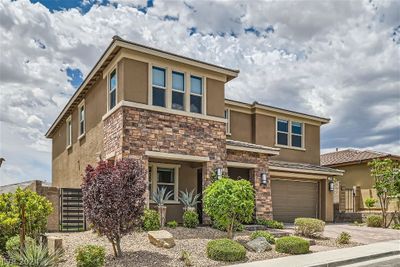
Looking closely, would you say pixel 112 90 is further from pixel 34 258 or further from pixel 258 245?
pixel 34 258

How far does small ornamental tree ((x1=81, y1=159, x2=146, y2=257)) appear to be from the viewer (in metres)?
10.7

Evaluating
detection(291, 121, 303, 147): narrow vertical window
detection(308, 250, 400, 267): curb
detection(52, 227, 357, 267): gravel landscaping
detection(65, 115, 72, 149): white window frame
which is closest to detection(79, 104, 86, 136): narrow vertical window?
detection(65, 115, 72, 149): white window frame

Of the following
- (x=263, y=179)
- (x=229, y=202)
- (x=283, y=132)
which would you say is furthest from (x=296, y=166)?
(x=229, y=202)

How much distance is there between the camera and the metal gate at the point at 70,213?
16.4 meters

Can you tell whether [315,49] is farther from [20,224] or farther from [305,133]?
[20,224]

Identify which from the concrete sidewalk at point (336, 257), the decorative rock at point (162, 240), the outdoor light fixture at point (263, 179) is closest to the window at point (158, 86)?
the decorative rock at point (162, 240)

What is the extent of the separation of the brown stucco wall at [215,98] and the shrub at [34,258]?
953 cm

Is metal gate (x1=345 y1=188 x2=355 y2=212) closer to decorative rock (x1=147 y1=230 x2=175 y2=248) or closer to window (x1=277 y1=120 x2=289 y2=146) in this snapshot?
window (x1=277 y1=120 x2=289 y2=146)

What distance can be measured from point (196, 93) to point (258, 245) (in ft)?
23.6

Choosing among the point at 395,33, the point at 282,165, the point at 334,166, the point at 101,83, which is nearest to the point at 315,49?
the point at 395,33

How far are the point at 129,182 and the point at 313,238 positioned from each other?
8.30 m

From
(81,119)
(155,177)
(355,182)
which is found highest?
(81,119)

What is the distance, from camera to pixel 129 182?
11.1 m

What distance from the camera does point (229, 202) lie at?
13352 millimetres
